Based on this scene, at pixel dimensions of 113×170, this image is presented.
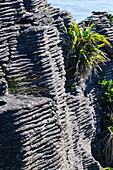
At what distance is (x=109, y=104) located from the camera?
34.4 feet

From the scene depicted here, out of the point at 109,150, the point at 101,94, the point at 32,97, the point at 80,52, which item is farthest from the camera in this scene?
the point at 101,94

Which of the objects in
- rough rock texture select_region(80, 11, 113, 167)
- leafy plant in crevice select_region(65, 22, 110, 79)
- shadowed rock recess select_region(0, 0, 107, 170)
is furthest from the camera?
rough rock texture select_region(80, 11, 113, 167)

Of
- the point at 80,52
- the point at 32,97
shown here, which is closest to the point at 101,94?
the point at 80,52

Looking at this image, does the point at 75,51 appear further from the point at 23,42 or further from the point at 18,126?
Result: the point at 18,126

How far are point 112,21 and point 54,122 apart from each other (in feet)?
18.4

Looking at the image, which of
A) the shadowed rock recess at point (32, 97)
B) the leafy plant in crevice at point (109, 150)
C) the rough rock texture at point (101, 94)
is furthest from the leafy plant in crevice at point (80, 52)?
the leafy plant in crevice at point (109, 150)

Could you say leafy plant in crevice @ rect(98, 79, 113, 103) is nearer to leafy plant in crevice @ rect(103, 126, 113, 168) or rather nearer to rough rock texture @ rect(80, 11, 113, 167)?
rough rock texture @ rect(80, 11, 113, 167)

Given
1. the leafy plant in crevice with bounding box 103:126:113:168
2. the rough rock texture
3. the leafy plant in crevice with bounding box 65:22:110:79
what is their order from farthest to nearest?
the rough rock texture
the leafy plant in crevice with bounding box 103:126:113:168
the leafy plant in crevice with bounding box 65:22:110:79

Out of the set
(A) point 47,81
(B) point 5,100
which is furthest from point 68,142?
(B) point 5,100

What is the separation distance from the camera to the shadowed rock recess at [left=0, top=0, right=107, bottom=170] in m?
5.84

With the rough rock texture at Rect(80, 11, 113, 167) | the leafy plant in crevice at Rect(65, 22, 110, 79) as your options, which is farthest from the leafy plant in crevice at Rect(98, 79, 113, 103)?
the leafy plant in crevice at Rect(65, 22, 110, 79)

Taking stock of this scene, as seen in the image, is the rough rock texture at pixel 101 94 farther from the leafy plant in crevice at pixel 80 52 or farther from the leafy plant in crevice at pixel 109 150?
the leafy plant in crevice at pixel 80 52

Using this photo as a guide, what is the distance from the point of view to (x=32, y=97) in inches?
255

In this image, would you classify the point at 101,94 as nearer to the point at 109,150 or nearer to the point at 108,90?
the point at 108,90
